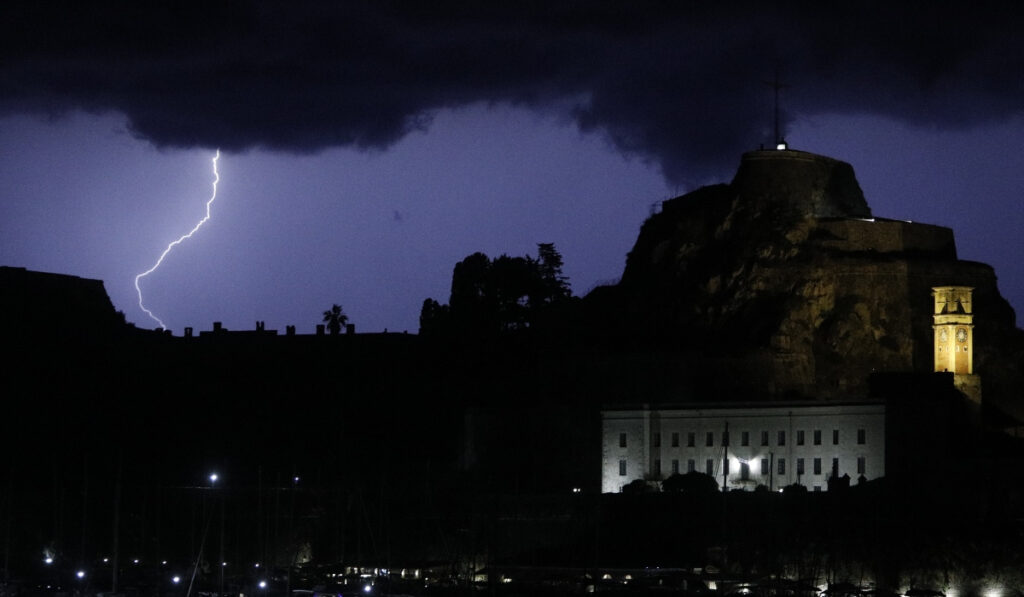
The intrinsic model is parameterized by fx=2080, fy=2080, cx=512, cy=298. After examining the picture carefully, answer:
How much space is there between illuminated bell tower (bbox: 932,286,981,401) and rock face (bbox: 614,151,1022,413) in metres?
3.18

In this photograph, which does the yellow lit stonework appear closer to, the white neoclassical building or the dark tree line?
the white neoclassical building

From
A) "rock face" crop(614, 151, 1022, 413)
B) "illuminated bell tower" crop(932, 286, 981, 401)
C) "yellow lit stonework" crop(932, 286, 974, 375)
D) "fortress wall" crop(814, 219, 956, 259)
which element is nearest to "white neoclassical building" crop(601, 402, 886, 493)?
"rock face" crop(614, 151, 1022, 413)

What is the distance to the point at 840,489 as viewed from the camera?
9419 centimetres

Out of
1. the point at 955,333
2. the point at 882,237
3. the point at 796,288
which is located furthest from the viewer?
the point at 882,237

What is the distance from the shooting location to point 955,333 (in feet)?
343

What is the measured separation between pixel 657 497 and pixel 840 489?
8.53 m

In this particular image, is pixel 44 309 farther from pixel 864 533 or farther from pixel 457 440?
pixel 864 533

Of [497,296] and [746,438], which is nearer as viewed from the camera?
[746,438]

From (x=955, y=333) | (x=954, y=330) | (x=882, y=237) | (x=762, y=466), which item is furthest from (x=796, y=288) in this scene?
(x=762, y=466)

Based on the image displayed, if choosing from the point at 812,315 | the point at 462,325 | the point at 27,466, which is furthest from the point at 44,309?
the point at 812,315

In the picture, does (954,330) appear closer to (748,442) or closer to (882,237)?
(882,237)

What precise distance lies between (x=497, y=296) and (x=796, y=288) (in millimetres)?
22077

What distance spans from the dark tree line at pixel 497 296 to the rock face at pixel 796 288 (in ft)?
26.2

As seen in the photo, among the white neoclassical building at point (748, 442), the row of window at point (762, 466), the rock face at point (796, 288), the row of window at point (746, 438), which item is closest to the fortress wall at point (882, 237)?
the rock face at point (796, 288)
